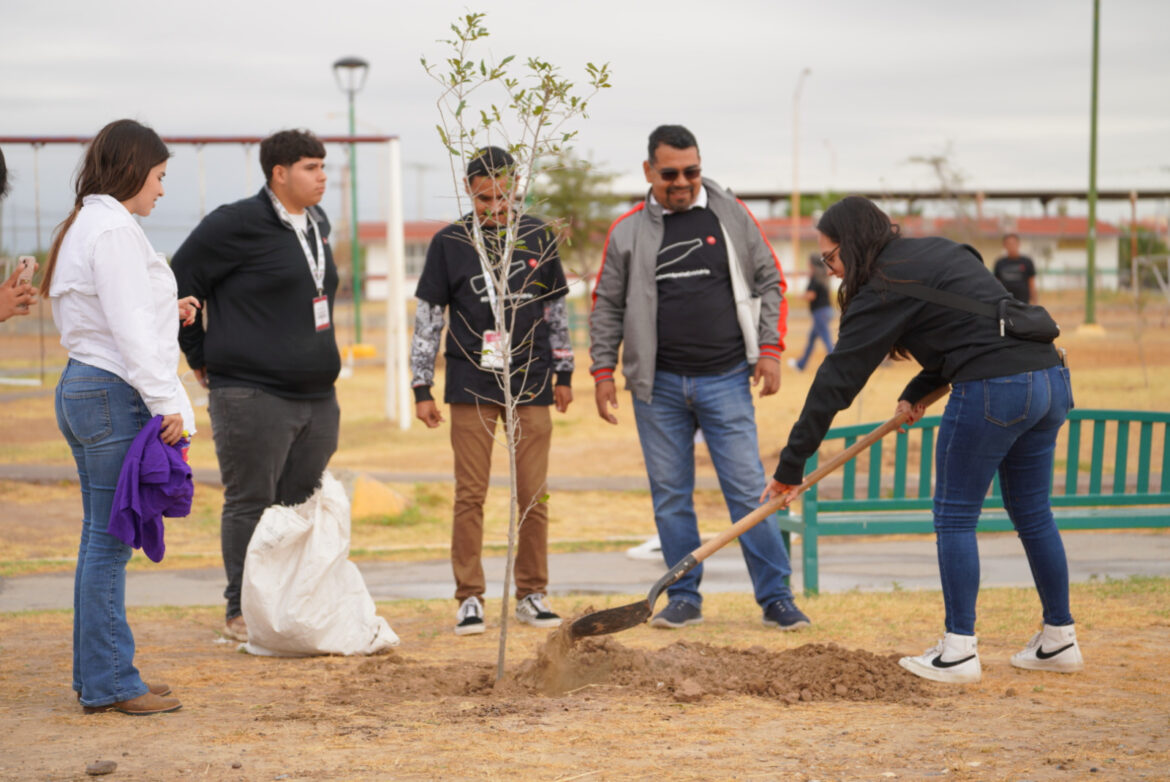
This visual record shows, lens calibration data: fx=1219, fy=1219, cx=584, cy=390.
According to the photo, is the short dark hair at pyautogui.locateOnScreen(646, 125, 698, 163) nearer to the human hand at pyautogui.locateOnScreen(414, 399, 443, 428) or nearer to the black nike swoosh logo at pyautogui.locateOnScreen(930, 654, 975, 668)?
the human hand at pyautogui.locateOnScreen(414, 399, 443, 428)

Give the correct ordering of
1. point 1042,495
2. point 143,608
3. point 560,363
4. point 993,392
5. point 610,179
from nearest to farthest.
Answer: point 993,392 < point 1042,495 < point 560,363 < point 143,608 < point 610,179

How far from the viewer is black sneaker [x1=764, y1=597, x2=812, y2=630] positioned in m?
5.45

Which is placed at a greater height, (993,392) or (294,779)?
(993,392)

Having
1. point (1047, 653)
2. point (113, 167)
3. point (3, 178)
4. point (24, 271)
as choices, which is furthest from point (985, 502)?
point (3, 178)

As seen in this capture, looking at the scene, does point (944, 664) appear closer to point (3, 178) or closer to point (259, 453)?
Answer: point (259, 453)

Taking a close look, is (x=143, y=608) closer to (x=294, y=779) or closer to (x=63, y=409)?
(x=63, y=409)

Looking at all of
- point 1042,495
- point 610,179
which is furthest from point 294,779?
point 610,179

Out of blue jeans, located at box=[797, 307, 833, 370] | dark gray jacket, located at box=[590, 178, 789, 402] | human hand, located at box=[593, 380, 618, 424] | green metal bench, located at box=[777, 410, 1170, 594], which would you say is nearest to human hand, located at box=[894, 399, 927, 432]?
dark gray jacket, located at box=[590, 178, 789, 402]

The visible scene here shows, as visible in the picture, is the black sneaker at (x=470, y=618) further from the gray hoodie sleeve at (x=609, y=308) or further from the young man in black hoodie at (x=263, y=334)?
the gray hoodie sleeve at (x=609, y=308)

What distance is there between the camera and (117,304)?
154 inches

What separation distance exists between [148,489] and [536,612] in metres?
2.25

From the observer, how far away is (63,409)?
13.3ft

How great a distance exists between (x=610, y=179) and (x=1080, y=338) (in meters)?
13.3

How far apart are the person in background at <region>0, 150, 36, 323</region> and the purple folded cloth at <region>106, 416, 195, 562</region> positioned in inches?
24.1
